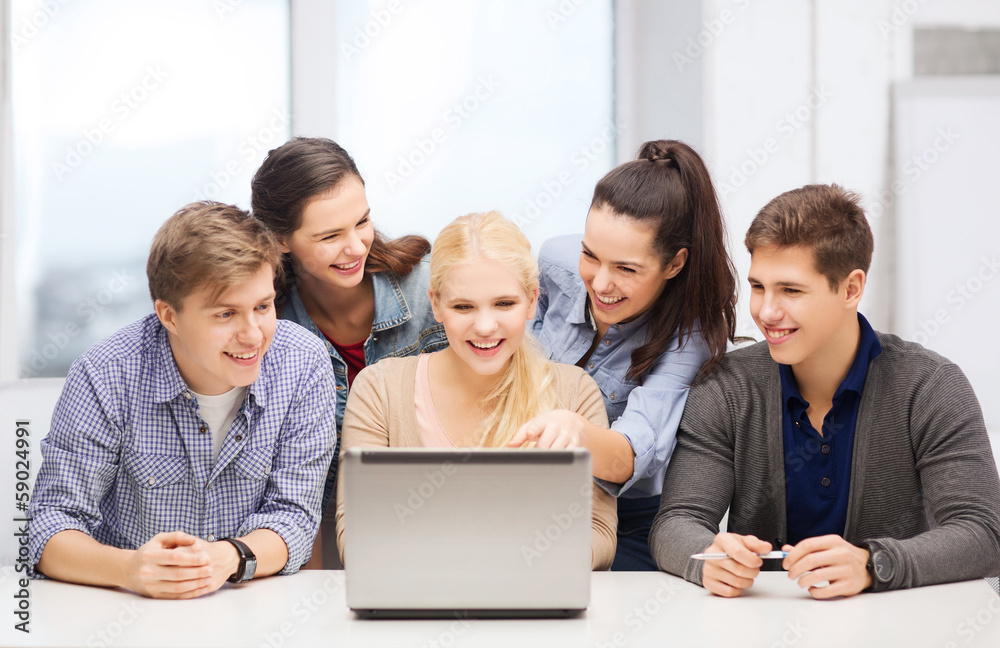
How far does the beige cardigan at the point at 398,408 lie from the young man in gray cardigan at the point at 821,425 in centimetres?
15

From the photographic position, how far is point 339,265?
1.99m

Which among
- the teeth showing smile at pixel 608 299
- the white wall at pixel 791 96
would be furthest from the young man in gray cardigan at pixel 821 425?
the white wall at pixel 791 96

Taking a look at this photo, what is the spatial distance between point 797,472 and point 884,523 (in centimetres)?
18

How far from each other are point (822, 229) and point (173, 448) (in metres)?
1.28

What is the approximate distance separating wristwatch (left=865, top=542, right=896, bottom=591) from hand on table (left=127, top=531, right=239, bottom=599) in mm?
1017

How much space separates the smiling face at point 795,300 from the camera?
5.34 ft

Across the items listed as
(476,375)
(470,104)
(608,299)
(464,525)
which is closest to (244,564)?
(464,525)

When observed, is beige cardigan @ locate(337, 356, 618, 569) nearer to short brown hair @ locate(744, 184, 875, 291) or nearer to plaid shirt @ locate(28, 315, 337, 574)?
plaid shirt @ locate(28, 315, 337, 574)

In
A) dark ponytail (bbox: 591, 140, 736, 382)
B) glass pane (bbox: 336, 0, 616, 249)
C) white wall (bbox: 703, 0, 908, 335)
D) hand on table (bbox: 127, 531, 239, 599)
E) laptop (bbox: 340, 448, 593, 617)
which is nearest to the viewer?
laptop (bbox: 340, 448, 593, 617)

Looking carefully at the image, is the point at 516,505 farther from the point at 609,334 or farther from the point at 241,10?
the point at 241,10

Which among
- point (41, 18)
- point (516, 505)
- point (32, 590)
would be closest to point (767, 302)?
point (516, 505)

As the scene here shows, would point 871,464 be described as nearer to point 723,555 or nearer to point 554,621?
point 723,555

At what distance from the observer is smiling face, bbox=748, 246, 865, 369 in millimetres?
1629

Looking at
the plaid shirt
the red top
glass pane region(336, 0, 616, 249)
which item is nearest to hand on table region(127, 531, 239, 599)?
the plaid shirt
